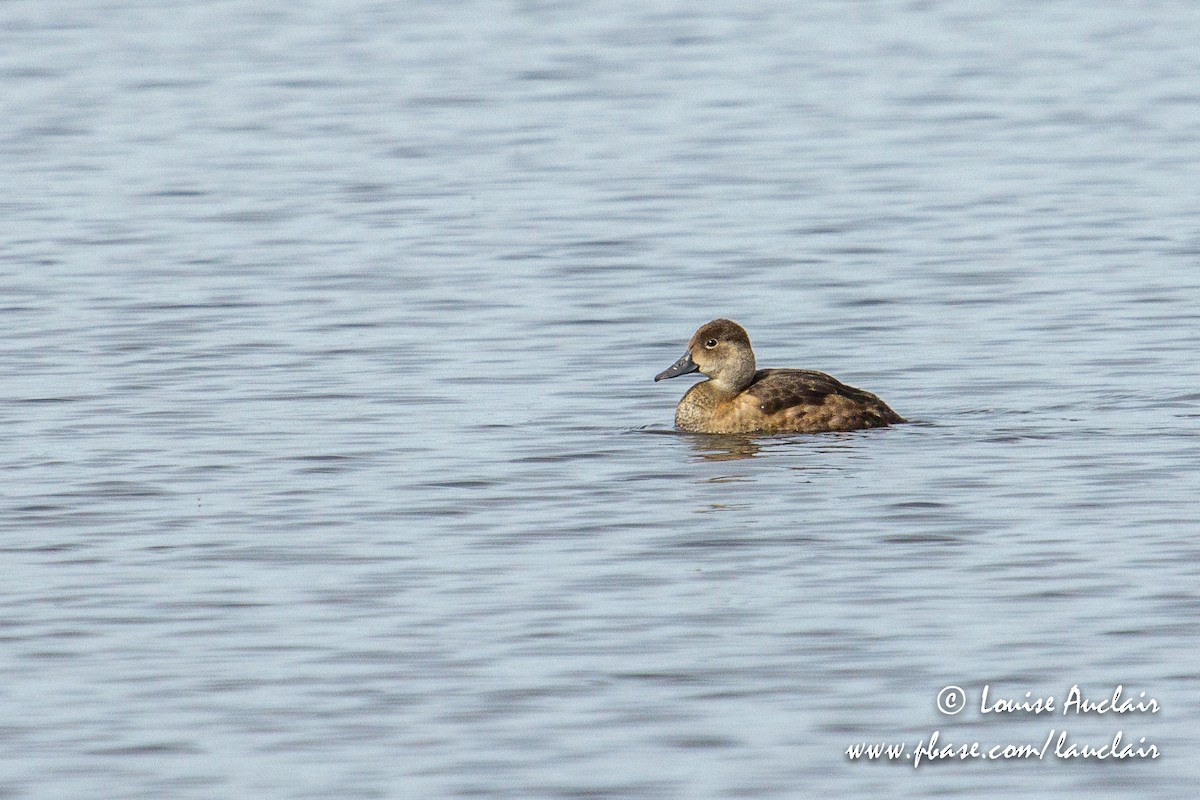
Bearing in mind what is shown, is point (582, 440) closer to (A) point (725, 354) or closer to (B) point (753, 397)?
(B) point (753, 397)

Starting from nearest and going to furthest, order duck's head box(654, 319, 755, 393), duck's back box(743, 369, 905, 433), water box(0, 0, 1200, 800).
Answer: water box(0, 0, 1200, 800) < duck's back box(743, 369, 905, 433) < duck's head box(654, 319, 755, 393)

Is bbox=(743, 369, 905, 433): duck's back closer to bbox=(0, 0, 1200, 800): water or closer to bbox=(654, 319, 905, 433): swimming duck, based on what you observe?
bbox=(654, 319, 905, 433): swimming duck

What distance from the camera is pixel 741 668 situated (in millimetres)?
10648

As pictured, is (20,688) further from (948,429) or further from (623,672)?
(948,429)

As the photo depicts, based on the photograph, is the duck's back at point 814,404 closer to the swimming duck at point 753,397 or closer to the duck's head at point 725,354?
the swimming duck at point 753,397

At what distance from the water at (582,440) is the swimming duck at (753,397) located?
0.70ft

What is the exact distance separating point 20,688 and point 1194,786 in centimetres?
467

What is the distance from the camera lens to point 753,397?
52.2 feet

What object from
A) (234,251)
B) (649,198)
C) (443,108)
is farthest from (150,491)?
(443,108)

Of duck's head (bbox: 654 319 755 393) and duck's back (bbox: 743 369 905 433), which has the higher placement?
duck's head (bbox: 654 319 755 393)

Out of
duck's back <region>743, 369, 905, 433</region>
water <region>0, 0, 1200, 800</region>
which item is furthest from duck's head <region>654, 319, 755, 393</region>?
water <region>0, 0, 1200, 800</region>

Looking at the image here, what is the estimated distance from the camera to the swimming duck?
1558 cm

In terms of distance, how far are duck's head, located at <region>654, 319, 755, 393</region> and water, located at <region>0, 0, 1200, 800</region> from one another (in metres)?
0.69

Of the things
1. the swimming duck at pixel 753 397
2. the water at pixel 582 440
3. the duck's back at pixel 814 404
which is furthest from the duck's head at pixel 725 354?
the water at pixel 582 440
